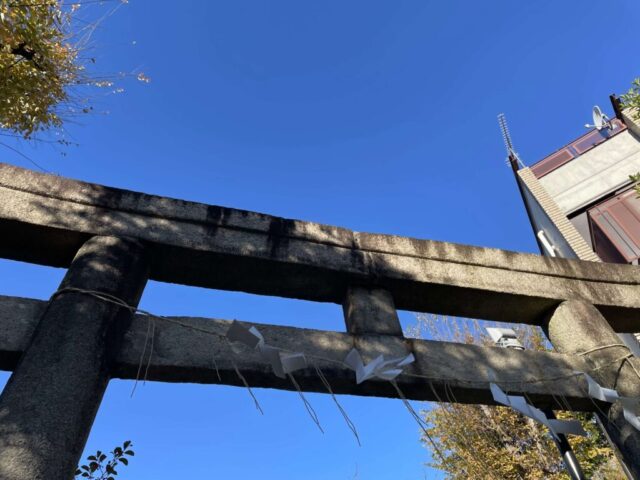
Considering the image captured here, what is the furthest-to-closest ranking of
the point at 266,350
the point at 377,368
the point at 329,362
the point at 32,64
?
the point at 32,64
the point at 329,362
the point at 377,368
the point at 266,350

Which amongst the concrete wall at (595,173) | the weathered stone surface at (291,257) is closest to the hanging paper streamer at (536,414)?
the weathered stone surface at (291,257)

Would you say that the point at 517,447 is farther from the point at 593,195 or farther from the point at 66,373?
the point at 66,373

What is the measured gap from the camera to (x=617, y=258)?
12125 millimetres

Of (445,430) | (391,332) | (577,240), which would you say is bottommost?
(391,332)

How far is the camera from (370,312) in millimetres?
3238

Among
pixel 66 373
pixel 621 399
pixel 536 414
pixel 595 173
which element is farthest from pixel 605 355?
pixel 595 173

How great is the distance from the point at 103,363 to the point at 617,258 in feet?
45.3

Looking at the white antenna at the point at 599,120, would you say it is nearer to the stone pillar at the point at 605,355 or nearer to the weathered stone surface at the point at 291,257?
the weathered stone surface at the point at 291,257

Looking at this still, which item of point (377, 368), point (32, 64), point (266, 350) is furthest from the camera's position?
point (32, 64)

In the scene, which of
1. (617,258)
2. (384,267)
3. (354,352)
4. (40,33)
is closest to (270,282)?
(384,267)

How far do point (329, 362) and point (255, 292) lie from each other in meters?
1.02

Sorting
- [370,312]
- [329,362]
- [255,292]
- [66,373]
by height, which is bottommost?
[66,373]

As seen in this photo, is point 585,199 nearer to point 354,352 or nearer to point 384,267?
point 384,267

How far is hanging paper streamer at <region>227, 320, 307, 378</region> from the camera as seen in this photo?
2178mm
